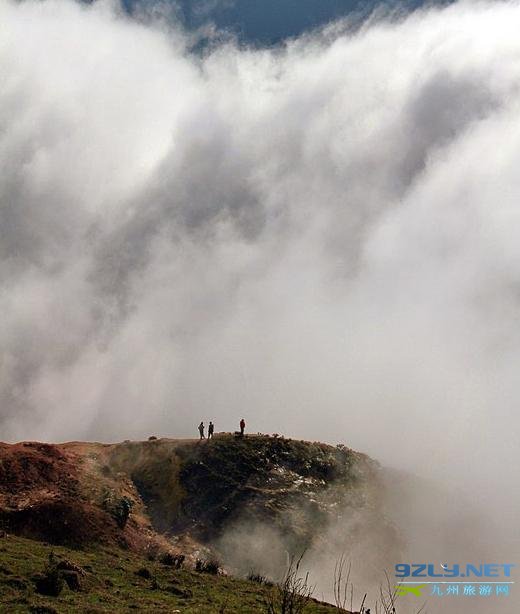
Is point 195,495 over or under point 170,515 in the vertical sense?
over

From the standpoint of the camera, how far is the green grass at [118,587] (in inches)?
1174

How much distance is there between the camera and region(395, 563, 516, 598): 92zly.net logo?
63.2 m

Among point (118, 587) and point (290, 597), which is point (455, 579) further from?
point (290, 597)

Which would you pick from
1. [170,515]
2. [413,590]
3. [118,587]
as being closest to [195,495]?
[170,515]

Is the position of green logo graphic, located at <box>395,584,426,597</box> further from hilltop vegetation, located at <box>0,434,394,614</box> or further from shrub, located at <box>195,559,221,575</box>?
shrub, located at <box>195,559,221,575</box>

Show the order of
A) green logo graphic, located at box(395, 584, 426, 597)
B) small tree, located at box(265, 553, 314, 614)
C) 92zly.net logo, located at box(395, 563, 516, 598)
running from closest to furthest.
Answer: small tree, located at box(265, 553, 314, 614) → green logo graphic, located at box(395, 584, 426, 597) → 92zly.net logo, located at box(395, 563, 516, 598)

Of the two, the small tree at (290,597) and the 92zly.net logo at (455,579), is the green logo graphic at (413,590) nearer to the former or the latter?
the 92zly.net logo at (455,579)

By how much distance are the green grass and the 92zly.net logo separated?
2700 centimetres

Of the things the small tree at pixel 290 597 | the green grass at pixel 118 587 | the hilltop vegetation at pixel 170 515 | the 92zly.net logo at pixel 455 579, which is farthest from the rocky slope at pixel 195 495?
the small tree at pixel 290 597

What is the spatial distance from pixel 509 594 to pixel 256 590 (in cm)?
5146

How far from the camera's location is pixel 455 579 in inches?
2717

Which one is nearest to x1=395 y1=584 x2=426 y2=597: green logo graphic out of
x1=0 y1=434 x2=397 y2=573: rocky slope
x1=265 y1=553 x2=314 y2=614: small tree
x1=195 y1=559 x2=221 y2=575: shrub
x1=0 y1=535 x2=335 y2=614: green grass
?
x1=0 y1=434 x2=397 y2=573: rocky slope

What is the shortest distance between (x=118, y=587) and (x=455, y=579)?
49.5m

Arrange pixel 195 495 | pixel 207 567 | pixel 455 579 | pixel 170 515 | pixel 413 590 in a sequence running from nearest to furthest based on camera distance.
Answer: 1. pixel 207 567
2. pixel 170 515
3. pixel 195 495
4. pixel 413 590
5. pixel 455 579
